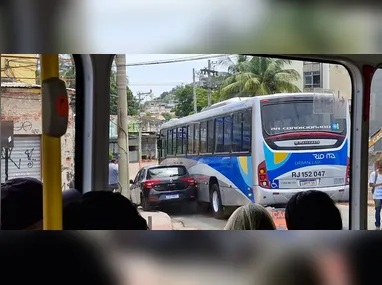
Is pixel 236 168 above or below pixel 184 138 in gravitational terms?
below

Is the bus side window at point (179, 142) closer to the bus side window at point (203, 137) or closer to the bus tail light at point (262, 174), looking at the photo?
the bus side window at point (203, 137)

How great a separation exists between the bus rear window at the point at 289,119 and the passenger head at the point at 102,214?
4.54 m

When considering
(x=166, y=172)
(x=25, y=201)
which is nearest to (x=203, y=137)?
(x=166, y=172)

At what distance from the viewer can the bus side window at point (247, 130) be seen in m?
6.20

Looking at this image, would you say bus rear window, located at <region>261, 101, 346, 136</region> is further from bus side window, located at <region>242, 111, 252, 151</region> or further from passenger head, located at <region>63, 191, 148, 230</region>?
passenger head, located at <region>63, 191, 148, 230</region>

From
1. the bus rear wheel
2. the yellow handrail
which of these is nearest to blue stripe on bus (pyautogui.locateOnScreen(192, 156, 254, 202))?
the bus rear wheel

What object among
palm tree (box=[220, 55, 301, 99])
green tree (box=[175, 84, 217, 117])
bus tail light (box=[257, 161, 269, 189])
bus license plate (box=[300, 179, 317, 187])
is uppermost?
palm tree (box=[220, 55, 301, 99])

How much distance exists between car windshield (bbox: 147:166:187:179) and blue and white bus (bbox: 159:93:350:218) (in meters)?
0.12

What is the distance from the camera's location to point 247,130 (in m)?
6.36

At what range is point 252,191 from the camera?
637 centimetres

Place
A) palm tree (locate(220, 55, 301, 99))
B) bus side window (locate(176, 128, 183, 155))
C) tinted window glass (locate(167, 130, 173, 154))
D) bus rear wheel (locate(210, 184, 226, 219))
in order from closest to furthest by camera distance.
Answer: palm tree (locate(220, 55, 301, 99))
tinted window glass (locate(167, 130, 173, 154))
bus rear wheel (locate(210, 184, 226, 219))
bus side window (locate(176, 128, 183, 155))

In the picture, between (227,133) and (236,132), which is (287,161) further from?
(227,133)

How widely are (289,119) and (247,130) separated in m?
0.59

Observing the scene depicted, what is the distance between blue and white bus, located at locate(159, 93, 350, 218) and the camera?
5.96m
